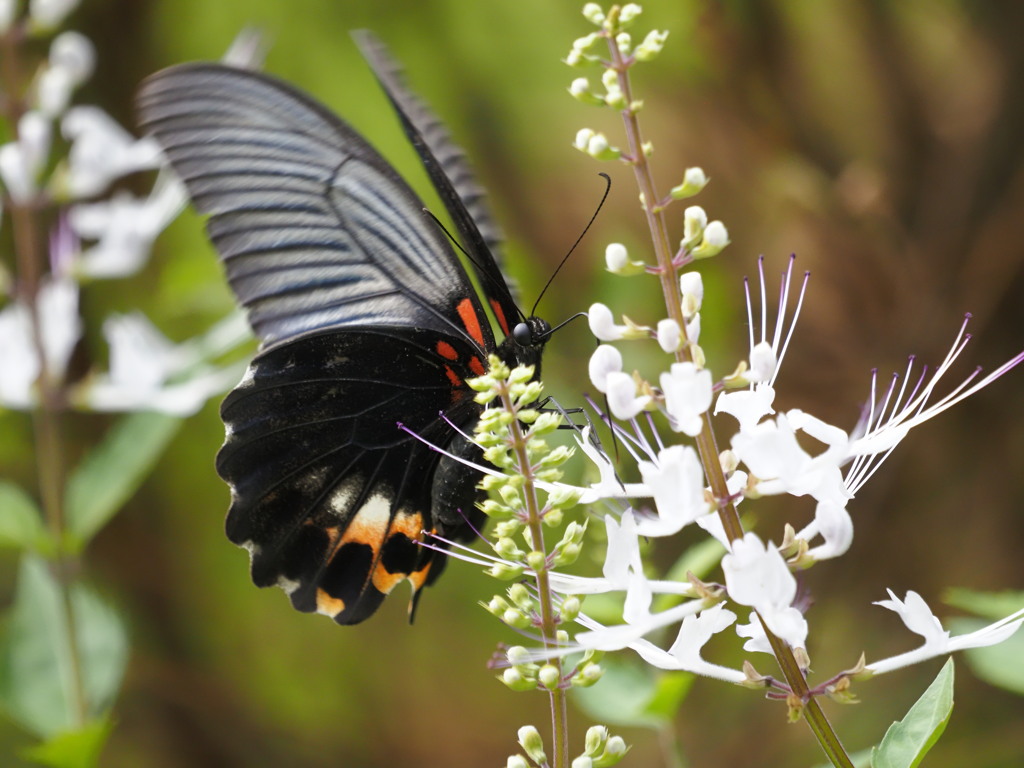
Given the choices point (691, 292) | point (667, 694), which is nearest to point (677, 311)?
point (691, 292)

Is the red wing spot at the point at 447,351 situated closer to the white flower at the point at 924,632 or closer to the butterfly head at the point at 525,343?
the butterfly head at the point at 525,343

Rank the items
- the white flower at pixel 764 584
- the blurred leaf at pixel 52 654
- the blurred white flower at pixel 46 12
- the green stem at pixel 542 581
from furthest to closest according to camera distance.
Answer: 1. the blurred white flower at pixel 46 12
2. the blurred leaf at pixel 52 654
3. the green stem at pixel 542 581
4. the white flower at pixel 764 584

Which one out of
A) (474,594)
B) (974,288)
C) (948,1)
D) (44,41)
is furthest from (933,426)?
(44,41)

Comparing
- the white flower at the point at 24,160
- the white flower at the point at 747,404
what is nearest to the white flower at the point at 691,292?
the white flower at the point at 747,404

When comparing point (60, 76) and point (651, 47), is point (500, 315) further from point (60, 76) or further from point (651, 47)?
point (60, 76)

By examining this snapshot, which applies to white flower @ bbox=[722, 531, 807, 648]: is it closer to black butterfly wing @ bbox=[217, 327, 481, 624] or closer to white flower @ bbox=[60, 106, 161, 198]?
black butterfly wing @ bbox=[217, 327, 481, 624]

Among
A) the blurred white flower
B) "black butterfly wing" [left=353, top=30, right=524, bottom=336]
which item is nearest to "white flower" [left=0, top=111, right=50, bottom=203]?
the blurred white flower
